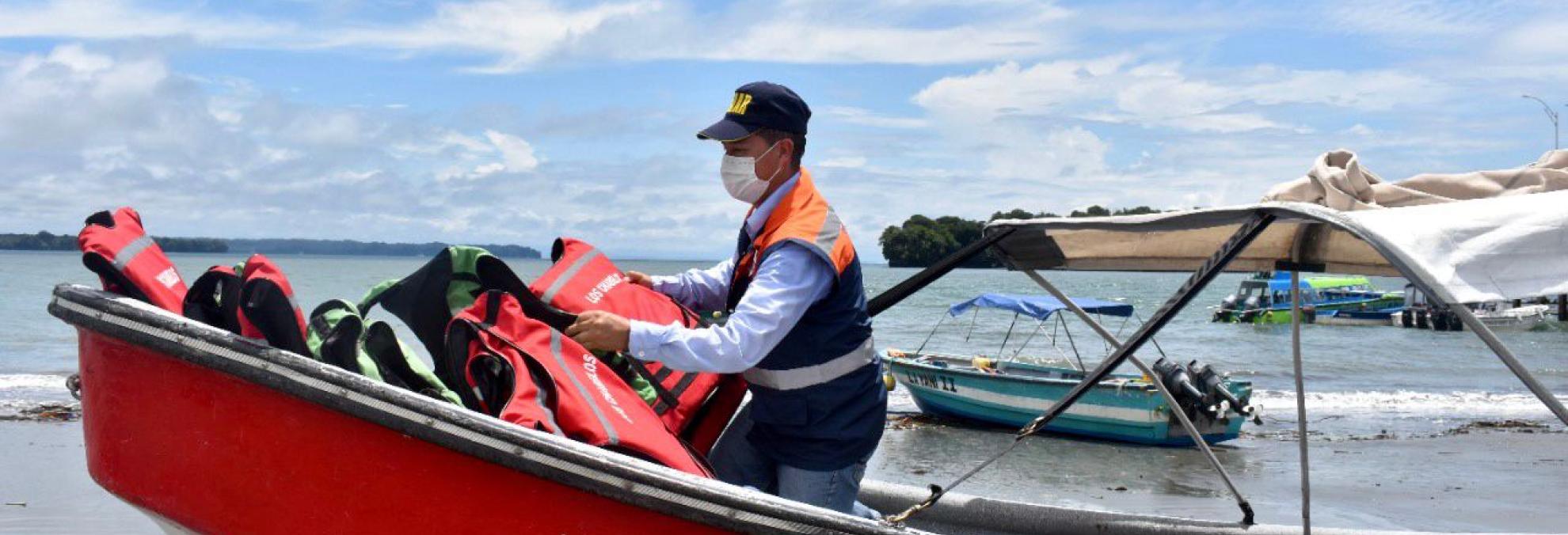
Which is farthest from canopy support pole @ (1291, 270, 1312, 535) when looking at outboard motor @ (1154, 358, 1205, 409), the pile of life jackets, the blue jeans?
outboard motor @ (1154, 358, 1205, 409)

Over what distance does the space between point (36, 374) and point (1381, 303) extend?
42.7 m

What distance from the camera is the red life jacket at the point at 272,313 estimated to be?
3619mm

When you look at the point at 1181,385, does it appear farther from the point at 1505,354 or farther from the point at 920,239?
the point at 920,239

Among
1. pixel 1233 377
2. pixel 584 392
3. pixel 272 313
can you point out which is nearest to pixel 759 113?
pixel 584 392

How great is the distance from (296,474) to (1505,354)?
3372mm

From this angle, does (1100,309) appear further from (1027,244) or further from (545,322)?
(545,322)

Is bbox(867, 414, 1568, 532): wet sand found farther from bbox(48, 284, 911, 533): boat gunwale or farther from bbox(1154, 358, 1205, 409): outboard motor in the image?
bbox(48, 284, 911, 533): boat gunwale

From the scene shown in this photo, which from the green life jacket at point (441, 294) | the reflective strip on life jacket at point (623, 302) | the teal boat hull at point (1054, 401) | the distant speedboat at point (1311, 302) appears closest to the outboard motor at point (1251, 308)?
the distant speedboat at point (1311, 302)

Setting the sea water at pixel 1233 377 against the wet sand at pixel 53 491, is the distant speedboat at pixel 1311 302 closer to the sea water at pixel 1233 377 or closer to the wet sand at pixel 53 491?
the sea water at pixel 1233 377

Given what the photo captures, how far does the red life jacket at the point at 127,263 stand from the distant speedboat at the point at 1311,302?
46.4 m

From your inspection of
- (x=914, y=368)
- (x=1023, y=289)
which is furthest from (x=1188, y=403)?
(x=1023, y=289)

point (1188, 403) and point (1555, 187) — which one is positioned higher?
point (1555, 187)

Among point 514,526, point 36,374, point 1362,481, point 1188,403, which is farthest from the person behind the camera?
point 36,374

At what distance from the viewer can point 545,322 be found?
3.97m
